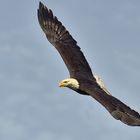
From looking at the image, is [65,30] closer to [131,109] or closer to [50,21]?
[50,21]

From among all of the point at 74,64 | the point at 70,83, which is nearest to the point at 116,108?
the point at 70,83

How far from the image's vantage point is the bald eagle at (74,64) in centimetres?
2459

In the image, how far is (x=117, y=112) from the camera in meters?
23.0

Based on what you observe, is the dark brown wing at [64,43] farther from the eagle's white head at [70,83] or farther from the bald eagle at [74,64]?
the eagle's white head at [70,83]

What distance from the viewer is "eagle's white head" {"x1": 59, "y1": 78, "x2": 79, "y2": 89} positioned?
2712 cm

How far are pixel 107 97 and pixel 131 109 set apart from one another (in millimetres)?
1748

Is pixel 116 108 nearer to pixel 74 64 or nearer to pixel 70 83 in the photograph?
pixel 70 83

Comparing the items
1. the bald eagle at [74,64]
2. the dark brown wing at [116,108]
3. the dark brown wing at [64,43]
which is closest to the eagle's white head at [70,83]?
the bald eagle at [74,64]

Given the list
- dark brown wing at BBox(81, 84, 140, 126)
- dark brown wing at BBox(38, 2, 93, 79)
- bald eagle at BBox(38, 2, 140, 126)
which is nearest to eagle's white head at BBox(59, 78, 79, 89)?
bald eagle at BBox(38, 2, 140, 126)

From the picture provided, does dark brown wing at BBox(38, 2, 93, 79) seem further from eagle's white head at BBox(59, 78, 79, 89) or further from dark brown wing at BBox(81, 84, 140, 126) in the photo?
dark brown wing at BBox(81, 84, 140, 126)

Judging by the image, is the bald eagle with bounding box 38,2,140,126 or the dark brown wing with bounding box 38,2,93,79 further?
the dark brown wing with bounding box 38,2,93,79

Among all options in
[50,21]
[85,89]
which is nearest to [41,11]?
[50,21]

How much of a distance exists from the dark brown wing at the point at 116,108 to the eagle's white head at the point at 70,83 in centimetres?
115

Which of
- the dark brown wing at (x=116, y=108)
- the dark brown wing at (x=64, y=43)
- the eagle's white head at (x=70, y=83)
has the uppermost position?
the dark brown wing at (x=64, y=43)
